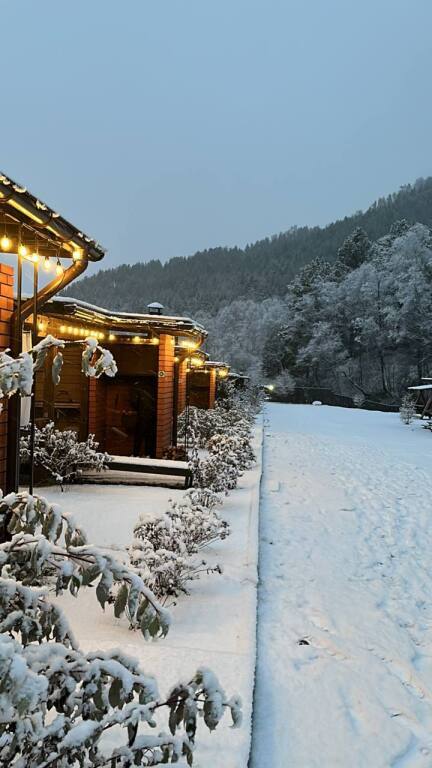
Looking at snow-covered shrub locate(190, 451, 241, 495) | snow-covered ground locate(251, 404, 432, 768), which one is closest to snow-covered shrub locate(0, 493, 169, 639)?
snow-covered ground locate(251, 404, 432, 768)

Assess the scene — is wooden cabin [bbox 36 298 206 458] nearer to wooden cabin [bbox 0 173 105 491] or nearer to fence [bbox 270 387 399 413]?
wooden cabin [bbox 0 173 105 491]

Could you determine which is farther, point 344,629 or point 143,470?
→ point 143,470

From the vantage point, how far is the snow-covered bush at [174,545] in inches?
128

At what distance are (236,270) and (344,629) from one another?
6601cm

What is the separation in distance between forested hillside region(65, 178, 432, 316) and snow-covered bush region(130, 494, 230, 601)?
54.7 metres

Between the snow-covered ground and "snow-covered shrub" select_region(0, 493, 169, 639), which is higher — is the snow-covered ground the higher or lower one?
the lower one

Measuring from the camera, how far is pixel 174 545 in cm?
356

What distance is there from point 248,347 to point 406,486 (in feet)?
136

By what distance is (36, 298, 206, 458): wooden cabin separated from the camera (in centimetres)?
790

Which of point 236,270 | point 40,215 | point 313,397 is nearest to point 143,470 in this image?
point 40,215

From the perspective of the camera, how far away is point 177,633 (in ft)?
9.46

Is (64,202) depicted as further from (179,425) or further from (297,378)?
(179,425)

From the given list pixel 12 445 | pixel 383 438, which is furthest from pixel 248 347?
pixel 12 445

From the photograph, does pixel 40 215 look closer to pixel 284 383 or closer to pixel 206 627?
pixel 206 627
